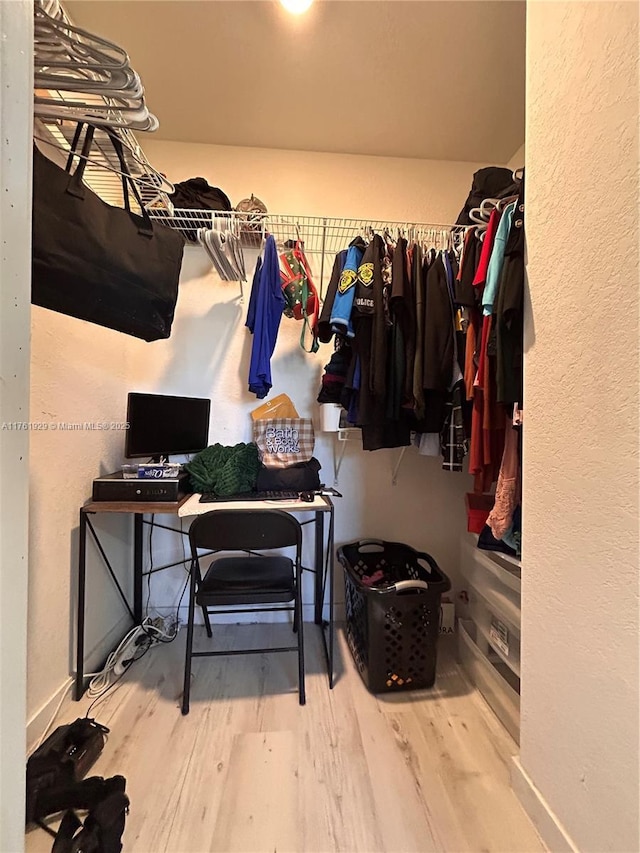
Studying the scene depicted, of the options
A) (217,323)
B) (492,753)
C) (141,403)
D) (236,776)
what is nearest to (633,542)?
(492,753)

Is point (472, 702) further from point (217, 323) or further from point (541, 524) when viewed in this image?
point (217, 323)

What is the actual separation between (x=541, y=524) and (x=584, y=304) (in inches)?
22.8

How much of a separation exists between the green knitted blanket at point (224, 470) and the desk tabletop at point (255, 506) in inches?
4.5

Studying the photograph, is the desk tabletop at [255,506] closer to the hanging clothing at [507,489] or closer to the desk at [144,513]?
the desk at [144,513]

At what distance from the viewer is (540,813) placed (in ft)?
3.30

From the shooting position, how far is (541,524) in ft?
3.38

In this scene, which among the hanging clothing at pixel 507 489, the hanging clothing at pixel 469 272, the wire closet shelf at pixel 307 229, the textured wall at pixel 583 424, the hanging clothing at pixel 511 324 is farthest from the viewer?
the wire closet shelf at pixel 307 229

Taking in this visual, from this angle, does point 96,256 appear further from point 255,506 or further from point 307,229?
point 307,229

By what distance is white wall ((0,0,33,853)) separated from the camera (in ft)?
1.87

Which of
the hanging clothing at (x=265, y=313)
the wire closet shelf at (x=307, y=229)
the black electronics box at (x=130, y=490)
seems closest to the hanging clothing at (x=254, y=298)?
the hanging clothing at (x=265, y=313)

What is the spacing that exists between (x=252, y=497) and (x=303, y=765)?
0.95m

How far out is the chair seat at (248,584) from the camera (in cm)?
147

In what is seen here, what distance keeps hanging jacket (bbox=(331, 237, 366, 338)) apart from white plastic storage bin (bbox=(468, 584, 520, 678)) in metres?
1.22

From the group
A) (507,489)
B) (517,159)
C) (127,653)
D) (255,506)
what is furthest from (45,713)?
(517,159)
